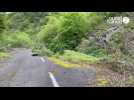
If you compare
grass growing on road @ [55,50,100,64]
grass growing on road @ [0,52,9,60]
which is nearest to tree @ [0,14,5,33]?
grass growing on road @ [0,52,9,60]

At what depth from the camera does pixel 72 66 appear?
454 centimetres

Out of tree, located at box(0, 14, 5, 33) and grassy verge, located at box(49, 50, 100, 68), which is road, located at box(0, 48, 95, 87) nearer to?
grassy verge, located at box(49, 50, 100, 68)

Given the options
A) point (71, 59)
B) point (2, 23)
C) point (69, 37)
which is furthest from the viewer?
point (69, 37)

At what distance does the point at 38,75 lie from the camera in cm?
450

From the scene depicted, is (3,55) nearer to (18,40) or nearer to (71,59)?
(18,40)

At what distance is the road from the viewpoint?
14.7 feet

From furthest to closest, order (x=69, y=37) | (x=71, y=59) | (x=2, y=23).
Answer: (x=69, y=37) < (x=71, y=59) < (x=2, y=23)

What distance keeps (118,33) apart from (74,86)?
39.6 inches

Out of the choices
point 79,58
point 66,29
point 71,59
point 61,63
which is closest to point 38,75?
point 61,63

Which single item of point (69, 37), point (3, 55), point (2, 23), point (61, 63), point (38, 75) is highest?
point (2, 23)
